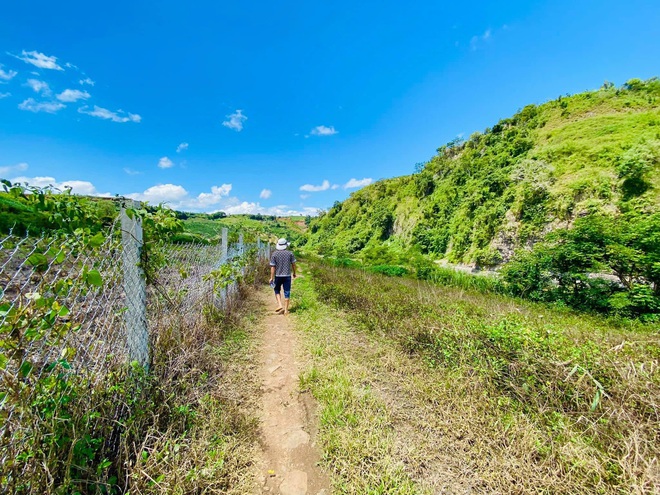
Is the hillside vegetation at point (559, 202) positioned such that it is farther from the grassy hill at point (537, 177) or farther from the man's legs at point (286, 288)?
the man's legs at point (286, 288)

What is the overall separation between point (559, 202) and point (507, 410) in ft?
59.3

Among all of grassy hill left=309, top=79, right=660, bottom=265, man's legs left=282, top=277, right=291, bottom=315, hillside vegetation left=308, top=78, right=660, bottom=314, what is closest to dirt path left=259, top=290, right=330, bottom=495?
man's legs left=282, top=277, right=291, bottom=315

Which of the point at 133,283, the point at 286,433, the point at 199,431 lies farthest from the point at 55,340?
the point at 286,433

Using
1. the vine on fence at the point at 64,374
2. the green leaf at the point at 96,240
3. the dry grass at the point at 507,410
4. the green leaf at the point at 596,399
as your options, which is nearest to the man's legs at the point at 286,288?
the dry grass at the point at 507,410

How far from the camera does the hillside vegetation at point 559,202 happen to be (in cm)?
762

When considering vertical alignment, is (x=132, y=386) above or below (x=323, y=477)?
above

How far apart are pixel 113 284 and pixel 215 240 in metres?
4.56

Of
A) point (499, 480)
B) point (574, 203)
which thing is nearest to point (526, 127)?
point (574, 203)

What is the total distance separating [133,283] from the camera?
6.98 ft

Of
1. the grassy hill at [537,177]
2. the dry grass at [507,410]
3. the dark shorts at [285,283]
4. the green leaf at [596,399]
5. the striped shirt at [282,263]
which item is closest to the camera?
the dry grass at [507,410]

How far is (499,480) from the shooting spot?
6.40 feet

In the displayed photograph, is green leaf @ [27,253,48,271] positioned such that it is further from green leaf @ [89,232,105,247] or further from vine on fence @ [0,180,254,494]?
green leaf @ [89,232,105,247]

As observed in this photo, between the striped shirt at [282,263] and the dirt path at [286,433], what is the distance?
83.6 inches

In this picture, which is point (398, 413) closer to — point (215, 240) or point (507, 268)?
point (215, 240)
